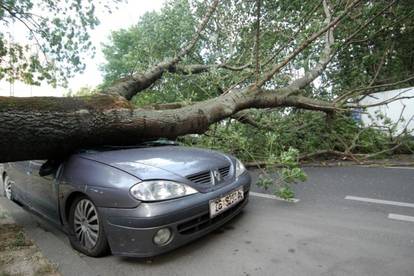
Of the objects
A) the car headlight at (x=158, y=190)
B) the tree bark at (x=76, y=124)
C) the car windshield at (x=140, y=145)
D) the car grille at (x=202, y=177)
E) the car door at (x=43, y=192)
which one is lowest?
the car door at (x=43, y=192)

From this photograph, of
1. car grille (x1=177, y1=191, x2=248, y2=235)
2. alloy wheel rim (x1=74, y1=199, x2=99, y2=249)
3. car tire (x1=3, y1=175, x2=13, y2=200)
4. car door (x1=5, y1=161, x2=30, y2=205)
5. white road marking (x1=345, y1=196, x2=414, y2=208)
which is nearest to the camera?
car grille (x1=177, y1=191, x2=248, y2=235)

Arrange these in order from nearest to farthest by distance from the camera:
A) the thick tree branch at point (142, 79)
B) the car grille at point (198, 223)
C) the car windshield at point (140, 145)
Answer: the car grille at point (198, 223) → the car windshield at point (140, 145) → the thick tree branch at point (142, 79)

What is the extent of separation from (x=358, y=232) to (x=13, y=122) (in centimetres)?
333

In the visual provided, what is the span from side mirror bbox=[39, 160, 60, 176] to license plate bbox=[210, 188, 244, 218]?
66.6 inches

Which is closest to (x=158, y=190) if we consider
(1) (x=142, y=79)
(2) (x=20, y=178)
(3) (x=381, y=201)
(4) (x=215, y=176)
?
(4) (x=215, y=176)

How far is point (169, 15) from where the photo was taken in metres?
9.73

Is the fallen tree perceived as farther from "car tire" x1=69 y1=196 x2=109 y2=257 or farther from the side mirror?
"car tire" x1=69 y1=196 x2=109 y2=257

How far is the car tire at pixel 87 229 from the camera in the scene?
104 inches

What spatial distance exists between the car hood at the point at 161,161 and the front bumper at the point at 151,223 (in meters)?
0.25

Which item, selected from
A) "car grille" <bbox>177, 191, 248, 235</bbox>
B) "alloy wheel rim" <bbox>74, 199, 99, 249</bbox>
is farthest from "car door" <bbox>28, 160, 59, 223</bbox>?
"car grille" <bbox>177, 191, 248, 235</bbox>

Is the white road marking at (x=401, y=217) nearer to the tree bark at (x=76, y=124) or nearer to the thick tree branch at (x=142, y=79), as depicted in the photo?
the tree bark at (x=76, y=124)

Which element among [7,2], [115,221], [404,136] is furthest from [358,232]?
[7,2]

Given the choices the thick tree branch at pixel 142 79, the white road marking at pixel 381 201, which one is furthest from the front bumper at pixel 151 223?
the thick tree branch at pixel 142 79

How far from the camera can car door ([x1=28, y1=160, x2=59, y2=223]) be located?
311 cm
